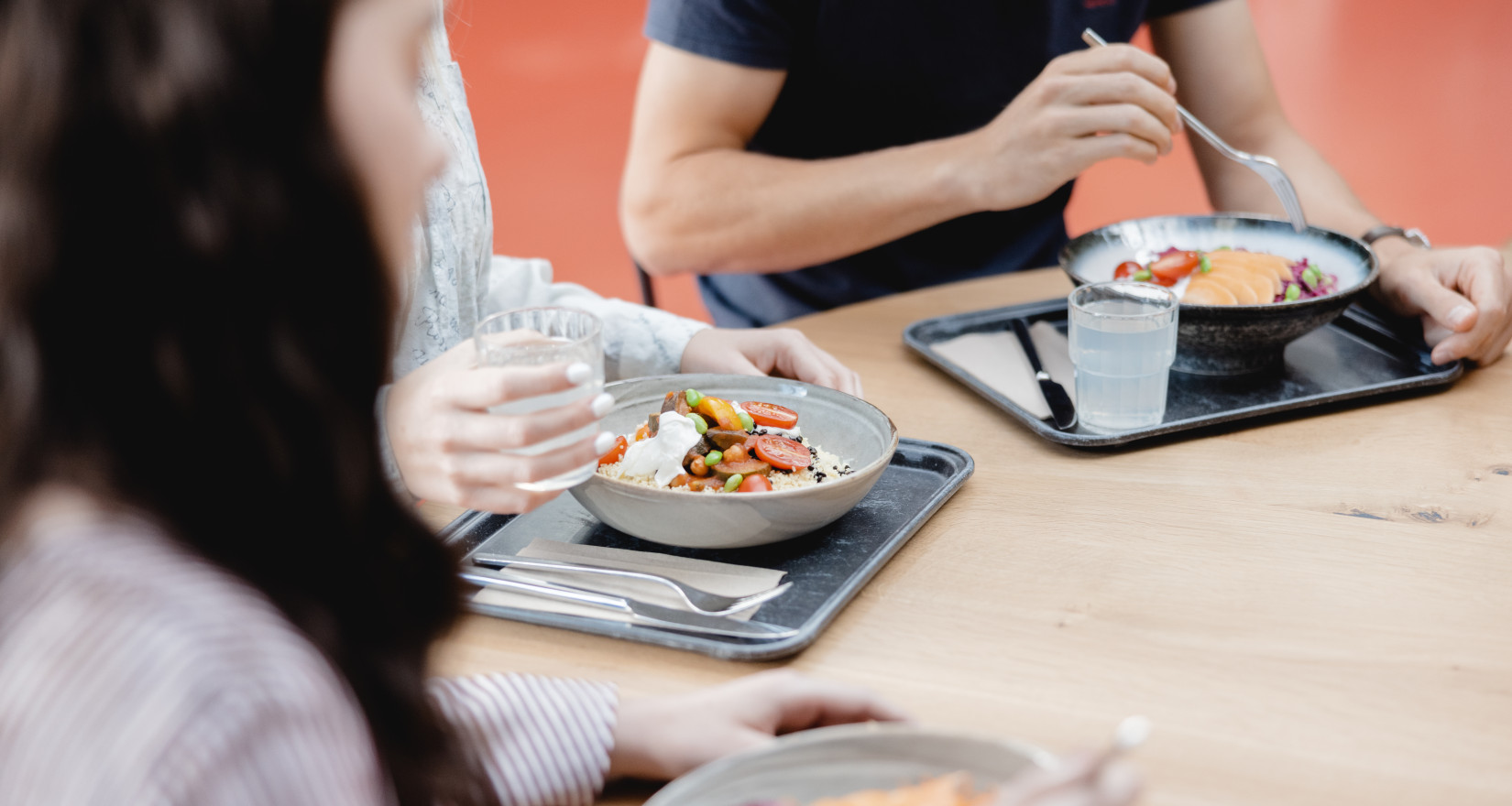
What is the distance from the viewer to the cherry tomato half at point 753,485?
102cm

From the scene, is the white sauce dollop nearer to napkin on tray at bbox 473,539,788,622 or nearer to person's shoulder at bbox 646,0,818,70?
napkin on tray at bbox 473,539,788,622

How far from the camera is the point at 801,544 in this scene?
3.46 ft

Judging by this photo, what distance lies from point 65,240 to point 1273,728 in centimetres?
78

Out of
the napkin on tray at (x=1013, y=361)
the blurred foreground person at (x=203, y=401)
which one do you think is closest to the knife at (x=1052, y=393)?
the napkin on tray at (x=1013, y=361)

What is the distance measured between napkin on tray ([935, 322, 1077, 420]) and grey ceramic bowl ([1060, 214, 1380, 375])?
10cm

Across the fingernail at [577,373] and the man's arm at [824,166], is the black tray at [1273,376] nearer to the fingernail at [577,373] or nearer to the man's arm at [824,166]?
the man's arm at [824,166]

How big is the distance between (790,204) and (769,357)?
0.46 meters

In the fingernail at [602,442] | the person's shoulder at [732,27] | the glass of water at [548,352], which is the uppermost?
the person's shoulder at [732,27]

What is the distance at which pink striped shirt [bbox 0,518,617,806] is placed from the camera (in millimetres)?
469

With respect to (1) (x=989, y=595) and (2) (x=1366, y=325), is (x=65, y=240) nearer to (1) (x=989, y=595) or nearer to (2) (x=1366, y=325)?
(1) (x=989, y=595)

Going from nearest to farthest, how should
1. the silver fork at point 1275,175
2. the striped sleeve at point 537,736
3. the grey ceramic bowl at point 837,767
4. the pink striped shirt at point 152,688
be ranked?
the pink striped shirt at point 152,688
the grey ceramic bowl at point 837,767
the striped sleeve at point 537,736
the silver fork at point 1275,175

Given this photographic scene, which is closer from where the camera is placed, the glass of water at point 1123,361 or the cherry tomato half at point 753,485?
the cherry tomato half at point 753,485

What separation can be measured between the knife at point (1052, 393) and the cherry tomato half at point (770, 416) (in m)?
0.32

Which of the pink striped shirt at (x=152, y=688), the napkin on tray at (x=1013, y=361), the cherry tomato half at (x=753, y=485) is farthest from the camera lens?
the napkin on tray at (x=1013, y=361)
